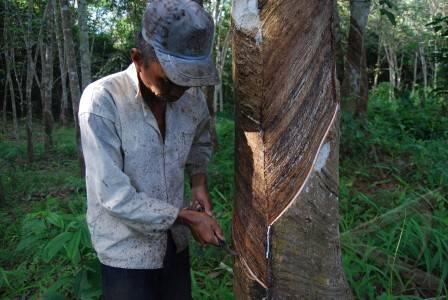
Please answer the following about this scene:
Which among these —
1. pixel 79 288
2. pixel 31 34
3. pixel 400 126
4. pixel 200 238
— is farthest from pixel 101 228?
pixel 31 34

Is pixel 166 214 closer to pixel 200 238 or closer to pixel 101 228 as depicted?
pixel 200 238

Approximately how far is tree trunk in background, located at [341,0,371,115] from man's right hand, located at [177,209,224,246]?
A: 364 centimetres

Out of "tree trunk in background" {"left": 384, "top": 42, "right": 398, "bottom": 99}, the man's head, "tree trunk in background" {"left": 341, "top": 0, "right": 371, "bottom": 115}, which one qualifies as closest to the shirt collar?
the man's head

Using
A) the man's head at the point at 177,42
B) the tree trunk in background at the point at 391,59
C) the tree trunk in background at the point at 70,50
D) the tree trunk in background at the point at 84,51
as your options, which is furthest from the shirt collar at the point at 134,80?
the tree trunk in background at the point at 391,59

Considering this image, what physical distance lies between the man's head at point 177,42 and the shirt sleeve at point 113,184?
25 centimetres

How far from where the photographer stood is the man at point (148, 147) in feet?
4.46

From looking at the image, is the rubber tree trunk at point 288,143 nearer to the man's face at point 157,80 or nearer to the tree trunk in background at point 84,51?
the man's face at point 157,80

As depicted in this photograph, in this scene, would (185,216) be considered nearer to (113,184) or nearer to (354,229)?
(113,184)

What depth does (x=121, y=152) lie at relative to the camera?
153 cm

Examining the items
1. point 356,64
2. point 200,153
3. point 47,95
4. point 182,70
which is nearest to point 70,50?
point 47,95

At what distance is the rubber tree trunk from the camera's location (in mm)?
1257

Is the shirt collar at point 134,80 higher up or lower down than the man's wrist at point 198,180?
higher up

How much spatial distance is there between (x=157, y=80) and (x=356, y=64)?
4159 mm

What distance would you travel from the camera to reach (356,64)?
17.0ft
